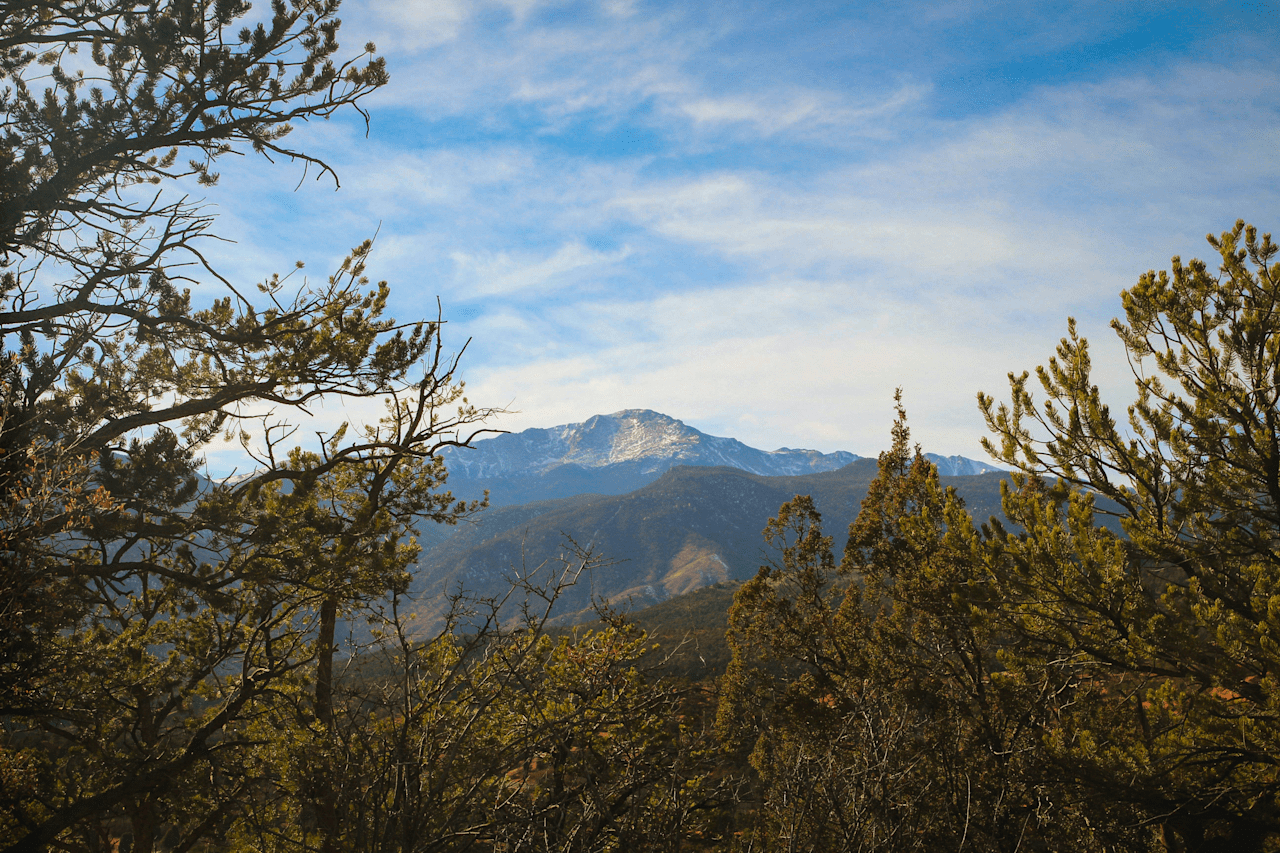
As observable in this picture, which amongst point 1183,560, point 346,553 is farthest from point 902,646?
point 346,553

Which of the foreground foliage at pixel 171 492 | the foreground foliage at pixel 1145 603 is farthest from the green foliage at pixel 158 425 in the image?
the foreground foliage at pixel 1145 603

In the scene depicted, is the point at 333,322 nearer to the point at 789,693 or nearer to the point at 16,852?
the point at 16,852

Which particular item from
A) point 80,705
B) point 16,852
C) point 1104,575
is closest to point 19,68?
point 80,705

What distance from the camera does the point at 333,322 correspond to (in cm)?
758

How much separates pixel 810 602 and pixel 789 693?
1.90 metres

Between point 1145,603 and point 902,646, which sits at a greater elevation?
point 1145,603

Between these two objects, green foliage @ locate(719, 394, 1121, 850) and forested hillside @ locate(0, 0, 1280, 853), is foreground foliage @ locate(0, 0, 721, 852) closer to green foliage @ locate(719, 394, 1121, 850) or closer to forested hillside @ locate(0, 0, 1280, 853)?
forested hillside @ locate(0, 0, 1280, 853)

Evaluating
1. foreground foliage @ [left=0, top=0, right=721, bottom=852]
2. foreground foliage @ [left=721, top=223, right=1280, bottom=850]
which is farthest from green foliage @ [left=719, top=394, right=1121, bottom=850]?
foreground foliage @ [left=0, top=0, right=721, bottom=852]

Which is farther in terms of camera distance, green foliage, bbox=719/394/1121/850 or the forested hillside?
green foliage, bbox=719/394/1121/850

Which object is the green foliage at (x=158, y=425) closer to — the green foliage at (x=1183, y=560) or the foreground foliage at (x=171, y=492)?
the foreground foliage at (x=171, y=492)

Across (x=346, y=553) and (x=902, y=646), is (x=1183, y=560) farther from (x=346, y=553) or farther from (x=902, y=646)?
(x=346, y=553)

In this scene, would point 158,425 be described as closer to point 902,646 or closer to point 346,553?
point 346,553

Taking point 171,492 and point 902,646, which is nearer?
point 171,492

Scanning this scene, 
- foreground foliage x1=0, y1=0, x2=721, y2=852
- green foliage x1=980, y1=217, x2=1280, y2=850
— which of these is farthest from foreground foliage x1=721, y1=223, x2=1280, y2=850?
foreground foliage x1=0, y1=0, x2=721, y2=852
